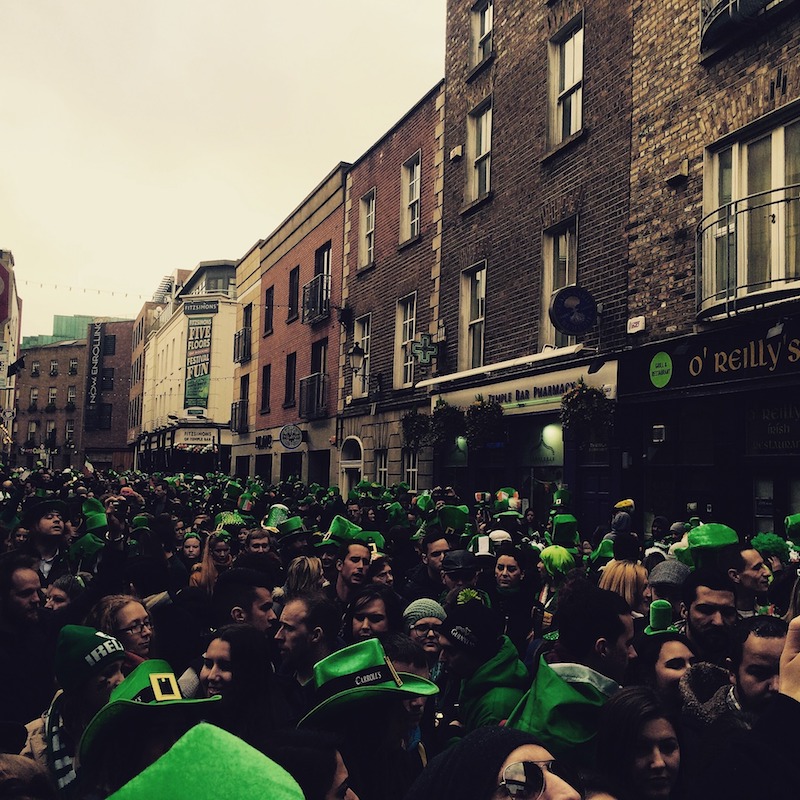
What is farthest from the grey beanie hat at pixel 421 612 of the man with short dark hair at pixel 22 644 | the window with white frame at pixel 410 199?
the window with white frame at pixel 410 199

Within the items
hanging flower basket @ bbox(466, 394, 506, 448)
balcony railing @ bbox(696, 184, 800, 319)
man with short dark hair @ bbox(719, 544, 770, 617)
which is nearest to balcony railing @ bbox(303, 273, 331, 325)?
hanging flower basket @ bbox(466, 394, 506, 448)

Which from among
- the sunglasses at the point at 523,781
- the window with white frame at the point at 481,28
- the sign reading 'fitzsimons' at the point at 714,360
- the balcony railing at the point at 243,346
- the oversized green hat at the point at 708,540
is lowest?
the sunglasses at the point at 523,781

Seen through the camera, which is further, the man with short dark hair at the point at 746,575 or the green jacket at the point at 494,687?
the man with short dark hair at the point at 746,575

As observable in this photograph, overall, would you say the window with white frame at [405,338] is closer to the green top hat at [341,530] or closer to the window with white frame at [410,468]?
the window with white frame at [410,468]

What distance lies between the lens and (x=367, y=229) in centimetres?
2391

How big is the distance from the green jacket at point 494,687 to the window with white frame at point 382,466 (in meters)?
16.7

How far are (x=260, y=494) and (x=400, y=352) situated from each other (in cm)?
632

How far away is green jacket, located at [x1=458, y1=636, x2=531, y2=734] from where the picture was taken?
3.88 metres

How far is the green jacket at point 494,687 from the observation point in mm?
3885

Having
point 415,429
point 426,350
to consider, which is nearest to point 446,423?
point 415,429

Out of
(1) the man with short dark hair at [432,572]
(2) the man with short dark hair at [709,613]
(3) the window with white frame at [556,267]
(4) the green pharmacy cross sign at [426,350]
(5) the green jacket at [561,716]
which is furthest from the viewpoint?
(4) the green pharmacy cross sign at [426,350]

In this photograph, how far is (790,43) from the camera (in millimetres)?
10336

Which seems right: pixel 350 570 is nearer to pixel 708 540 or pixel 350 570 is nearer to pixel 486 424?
pixel 708 540

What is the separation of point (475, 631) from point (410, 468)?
51.1 feet
